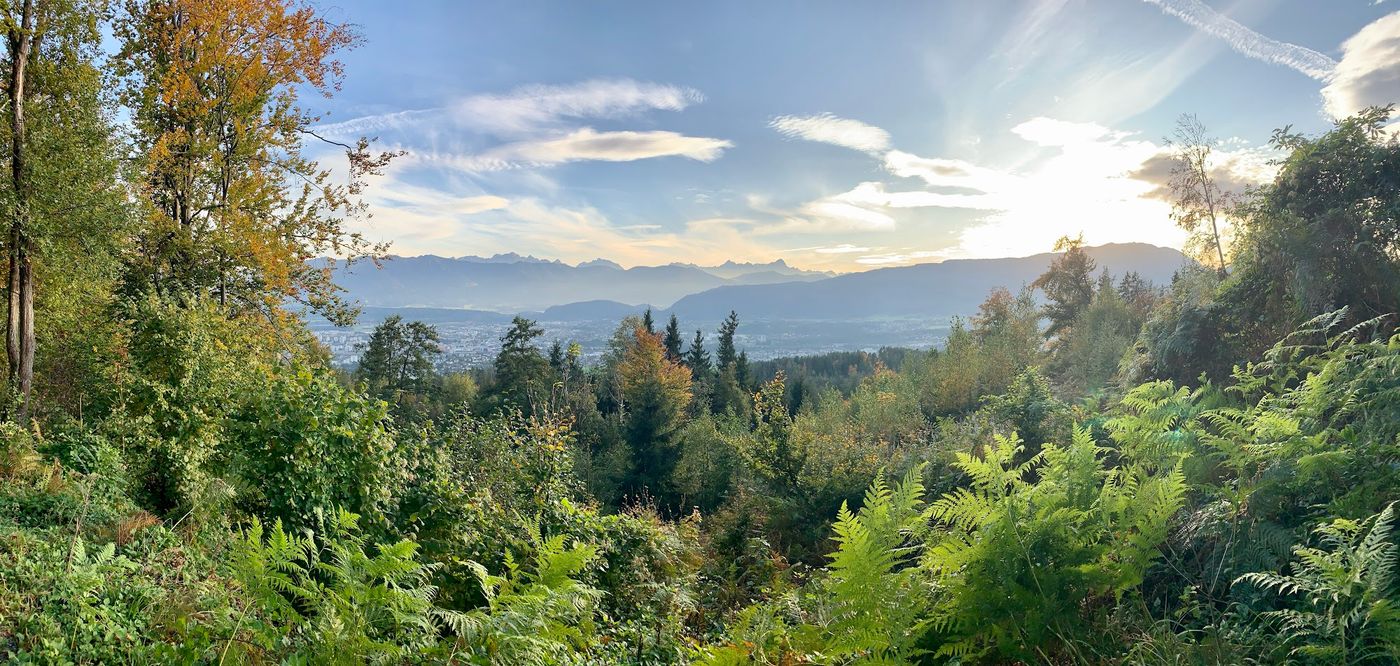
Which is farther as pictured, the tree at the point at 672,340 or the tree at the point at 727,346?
the tree at the point at 672,340

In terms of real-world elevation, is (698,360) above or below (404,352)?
below

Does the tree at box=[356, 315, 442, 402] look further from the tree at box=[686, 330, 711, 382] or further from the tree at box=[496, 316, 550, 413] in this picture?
the tree at box=[686, 330, 711, 382]

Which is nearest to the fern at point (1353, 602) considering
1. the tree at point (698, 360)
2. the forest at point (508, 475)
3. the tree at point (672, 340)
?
the forest at point (508, 475)

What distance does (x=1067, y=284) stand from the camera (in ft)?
90.8

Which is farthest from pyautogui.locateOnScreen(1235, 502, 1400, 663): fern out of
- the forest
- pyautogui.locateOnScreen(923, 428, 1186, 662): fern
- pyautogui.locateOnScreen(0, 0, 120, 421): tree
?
pyautogui.locateOnScreen(0, 0, 120, 421): tree

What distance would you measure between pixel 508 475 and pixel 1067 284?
1106 inches

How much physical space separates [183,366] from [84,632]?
358cm

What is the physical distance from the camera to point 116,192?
7.90m

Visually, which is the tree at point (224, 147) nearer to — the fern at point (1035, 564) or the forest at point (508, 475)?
the forest at point (508, 475)

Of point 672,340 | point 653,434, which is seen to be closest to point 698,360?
point 672,340

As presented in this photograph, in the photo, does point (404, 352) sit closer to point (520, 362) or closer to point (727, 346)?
point (520, 362)

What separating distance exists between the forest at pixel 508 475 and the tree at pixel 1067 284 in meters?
12.8

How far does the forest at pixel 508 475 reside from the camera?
252 centimetres

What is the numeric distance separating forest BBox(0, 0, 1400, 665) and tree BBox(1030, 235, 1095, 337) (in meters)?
12.8
